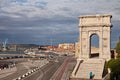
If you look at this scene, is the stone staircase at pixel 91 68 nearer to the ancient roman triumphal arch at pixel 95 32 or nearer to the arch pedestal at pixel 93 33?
the arch pedestal at pixel 93 33

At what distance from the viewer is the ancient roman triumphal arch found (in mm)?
63062

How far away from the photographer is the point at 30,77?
5575 cm

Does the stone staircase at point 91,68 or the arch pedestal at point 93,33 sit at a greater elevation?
the arch pedestal at point 93,33

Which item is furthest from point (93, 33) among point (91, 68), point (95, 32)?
point (91, 68)

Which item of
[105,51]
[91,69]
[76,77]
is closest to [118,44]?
[105,51]

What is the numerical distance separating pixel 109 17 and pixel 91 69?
1211 centimetres

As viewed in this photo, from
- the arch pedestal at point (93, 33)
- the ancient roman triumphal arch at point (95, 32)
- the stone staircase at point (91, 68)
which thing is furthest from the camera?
the ancient roman triumphal arch at point (95, 32)

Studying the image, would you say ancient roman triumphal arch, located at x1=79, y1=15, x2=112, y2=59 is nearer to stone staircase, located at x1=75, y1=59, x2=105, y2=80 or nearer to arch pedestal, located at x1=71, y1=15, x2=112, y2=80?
arch pedestal, located at x1=71, y1=15, x2=112, y2=80

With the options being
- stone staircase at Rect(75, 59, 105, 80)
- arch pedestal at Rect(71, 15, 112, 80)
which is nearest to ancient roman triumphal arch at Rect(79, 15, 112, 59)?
arch pedestal at Rect(71, 15, 112, 80)

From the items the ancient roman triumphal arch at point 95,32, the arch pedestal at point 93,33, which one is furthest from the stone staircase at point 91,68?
the ancient roman triumphal arch at point 95,32

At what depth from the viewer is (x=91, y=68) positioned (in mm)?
57125

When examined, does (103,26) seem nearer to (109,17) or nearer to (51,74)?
(109,17)

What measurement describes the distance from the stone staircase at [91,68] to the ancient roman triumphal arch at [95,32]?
2.20 meters

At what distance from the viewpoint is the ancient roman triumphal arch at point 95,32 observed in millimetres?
63062
